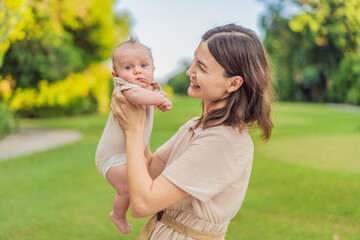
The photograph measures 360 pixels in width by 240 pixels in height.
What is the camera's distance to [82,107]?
22.9 meters

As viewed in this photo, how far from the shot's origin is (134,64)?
1.80 m

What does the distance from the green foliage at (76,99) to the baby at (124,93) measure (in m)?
17.5

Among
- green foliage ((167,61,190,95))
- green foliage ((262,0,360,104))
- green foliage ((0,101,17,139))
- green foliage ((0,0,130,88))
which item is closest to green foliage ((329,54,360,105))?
green foliage ((262,0,360,104))

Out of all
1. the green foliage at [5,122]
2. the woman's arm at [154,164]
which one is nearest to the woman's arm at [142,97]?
the woman's arm at [154,164]

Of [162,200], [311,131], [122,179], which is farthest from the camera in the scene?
[311,131]

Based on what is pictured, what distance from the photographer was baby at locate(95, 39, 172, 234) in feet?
5.63

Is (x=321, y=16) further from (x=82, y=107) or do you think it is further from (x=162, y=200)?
(x=82, y=107)

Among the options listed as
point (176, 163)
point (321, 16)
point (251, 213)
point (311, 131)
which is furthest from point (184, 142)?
point (311, 131)

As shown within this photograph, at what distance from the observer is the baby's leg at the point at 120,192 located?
1748mm

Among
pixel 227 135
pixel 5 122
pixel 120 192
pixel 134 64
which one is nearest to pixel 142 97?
pixel 134 64

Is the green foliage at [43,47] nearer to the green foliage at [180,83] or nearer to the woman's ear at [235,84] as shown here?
Answer: the woman's ear at [235,84]

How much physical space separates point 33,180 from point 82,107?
15.8 m

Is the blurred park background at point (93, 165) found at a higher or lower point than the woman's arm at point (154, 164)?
lower

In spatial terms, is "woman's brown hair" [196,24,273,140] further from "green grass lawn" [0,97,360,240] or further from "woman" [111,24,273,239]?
"green grass lawn" [0,97,360,240]
